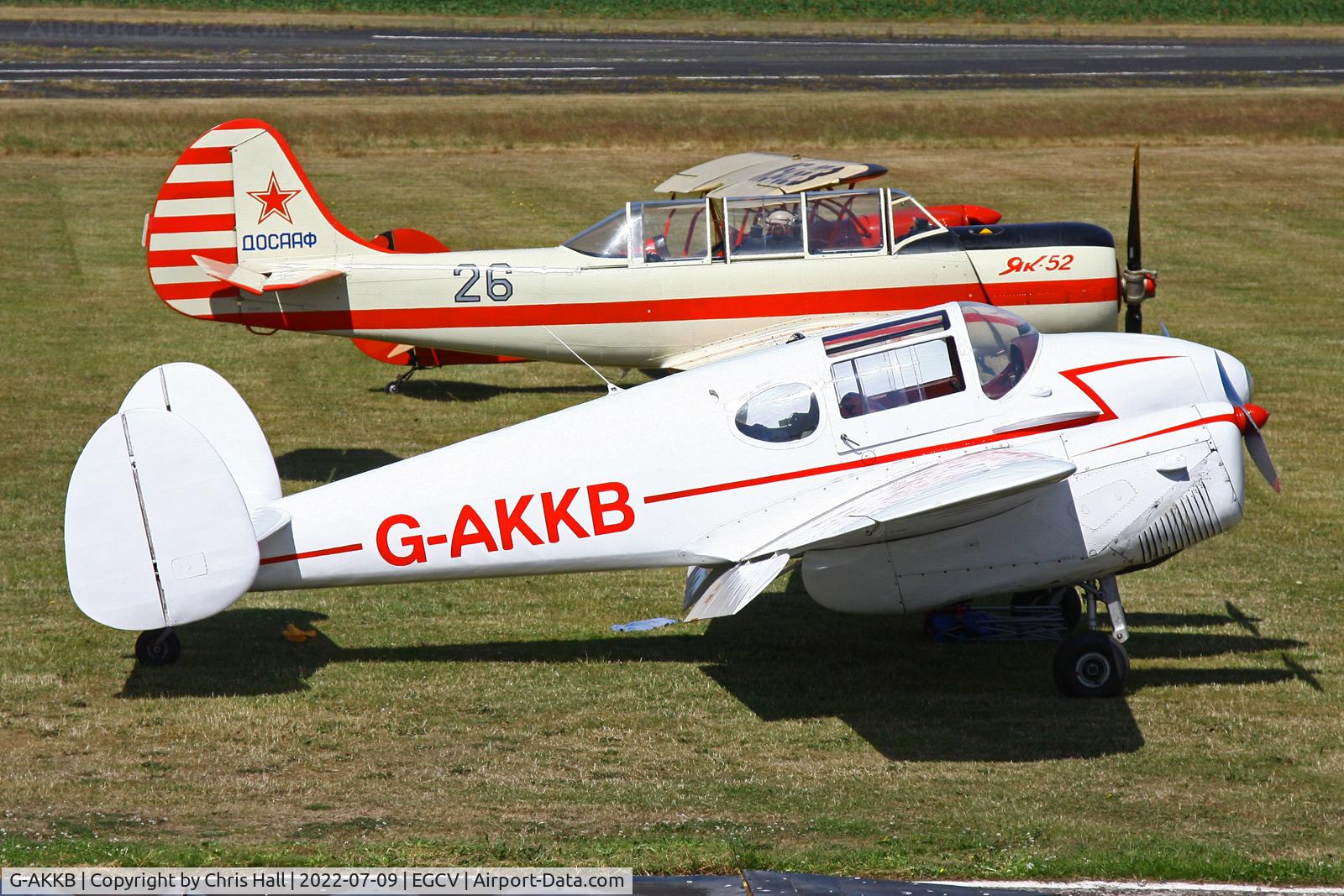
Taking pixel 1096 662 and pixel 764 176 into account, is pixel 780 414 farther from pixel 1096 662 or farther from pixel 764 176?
pixel 764 176

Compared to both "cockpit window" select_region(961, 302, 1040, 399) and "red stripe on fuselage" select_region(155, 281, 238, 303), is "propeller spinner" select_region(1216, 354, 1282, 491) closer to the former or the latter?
"cockpit window" select_region(961, 302, 1040, 399)

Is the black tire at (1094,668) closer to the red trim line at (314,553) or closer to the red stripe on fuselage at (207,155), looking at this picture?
the red trim line at (314,553)

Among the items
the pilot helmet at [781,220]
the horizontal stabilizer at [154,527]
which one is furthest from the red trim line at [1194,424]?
the pilot helmet at [781,220]

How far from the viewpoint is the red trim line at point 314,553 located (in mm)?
8375

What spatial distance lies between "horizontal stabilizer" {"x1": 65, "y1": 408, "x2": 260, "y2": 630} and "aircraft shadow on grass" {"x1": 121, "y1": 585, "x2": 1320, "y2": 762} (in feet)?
2.65

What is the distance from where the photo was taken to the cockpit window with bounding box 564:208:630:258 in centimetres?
1369

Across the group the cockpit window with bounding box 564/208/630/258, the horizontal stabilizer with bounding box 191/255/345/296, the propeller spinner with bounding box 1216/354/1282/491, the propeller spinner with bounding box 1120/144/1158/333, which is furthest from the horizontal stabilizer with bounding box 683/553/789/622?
the horizontal stabilizer with bounding box 191/255/345/296

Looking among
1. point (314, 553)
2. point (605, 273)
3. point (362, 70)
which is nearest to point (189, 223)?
point (605, 273)

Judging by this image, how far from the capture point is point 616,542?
855cm

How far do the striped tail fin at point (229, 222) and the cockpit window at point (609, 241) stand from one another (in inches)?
84.8

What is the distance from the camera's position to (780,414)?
8570 mm

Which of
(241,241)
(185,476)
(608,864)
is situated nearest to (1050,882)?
(608,864)

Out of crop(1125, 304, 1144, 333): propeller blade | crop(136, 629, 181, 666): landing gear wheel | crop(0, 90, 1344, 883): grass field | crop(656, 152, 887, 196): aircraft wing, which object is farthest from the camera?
crop(656, 152, 887, 196): aircraft wing

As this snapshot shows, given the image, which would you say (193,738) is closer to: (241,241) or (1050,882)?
(1050,882)
